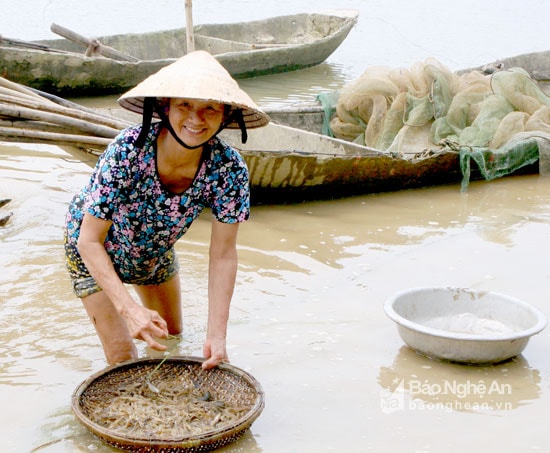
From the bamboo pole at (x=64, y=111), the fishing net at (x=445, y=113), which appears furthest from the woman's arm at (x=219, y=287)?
the fishing net at (x=445, y=113)

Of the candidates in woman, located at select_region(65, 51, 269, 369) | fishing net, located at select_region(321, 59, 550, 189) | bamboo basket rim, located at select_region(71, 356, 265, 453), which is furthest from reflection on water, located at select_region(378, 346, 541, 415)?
fishing net, located at select_region(321, 59, 550, 189)

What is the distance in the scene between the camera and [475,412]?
9.32 ft

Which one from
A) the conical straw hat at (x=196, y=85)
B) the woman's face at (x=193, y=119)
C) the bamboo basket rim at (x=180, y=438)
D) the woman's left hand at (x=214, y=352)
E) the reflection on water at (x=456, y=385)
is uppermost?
the conical straw hat at (x=196, y=85)

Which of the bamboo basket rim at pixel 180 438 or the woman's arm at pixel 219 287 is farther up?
the woman's arm at pixel 219 287

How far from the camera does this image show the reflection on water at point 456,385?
2893 millimetres

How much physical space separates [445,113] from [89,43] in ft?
14.1

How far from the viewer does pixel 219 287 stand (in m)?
2.78

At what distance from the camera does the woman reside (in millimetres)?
2492

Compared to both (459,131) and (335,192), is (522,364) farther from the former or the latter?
(459,131)

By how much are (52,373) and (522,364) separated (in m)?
1.83

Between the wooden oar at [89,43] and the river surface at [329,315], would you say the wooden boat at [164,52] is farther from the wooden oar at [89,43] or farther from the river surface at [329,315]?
the river surface at [329,315]

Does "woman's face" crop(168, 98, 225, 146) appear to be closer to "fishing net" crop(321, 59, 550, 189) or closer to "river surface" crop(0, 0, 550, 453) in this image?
"river surface" crop(0, 0, 550, 453)

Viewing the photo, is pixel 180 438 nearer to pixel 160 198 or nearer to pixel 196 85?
pixel 160 198

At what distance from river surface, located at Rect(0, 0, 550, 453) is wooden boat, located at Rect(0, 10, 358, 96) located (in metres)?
2.29
